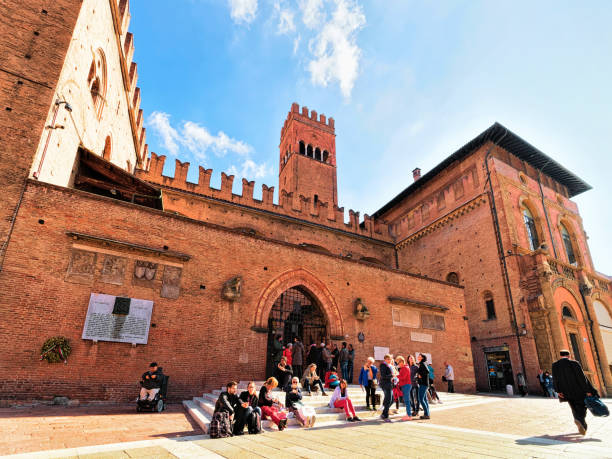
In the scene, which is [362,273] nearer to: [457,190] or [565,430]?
[565,430]

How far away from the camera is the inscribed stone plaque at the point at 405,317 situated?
43.9 ft

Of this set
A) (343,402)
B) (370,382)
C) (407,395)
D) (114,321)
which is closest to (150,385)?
(114,321)

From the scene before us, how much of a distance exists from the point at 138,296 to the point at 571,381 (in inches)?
362

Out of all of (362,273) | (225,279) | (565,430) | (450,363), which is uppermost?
(362,273)

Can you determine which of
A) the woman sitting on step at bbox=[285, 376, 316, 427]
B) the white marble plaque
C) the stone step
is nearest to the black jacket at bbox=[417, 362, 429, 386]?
the woman sitting on step at bbox=[285, 376, 316, 427]

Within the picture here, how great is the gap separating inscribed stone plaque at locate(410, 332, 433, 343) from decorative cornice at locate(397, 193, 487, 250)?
873 cm

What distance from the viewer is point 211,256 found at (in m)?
10.3

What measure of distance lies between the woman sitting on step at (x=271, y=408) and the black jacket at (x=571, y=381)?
4.37 meters

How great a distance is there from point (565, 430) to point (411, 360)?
10.1ft

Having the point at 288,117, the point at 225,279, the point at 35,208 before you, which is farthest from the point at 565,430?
the point at 288,117

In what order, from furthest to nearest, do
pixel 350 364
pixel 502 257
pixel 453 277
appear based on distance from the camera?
pixel 453 277, pixel 502 257, pixel 350 364

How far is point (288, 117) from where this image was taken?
3195cm

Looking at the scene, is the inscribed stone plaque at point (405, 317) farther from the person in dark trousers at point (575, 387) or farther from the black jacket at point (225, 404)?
the black jacket at point (225, 404)

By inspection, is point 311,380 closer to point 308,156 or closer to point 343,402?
point 343,402
